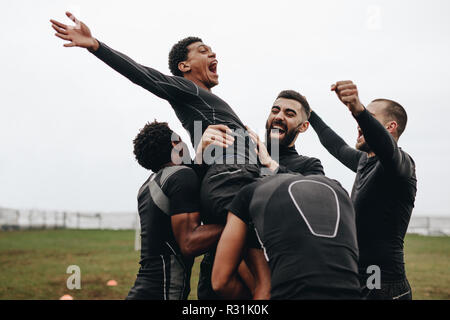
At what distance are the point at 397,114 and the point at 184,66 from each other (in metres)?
2.26

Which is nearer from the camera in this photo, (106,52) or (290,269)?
(290,269)

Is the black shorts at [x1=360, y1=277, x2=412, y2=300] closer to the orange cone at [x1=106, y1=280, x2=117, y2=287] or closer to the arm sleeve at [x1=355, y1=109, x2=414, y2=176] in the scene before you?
the arm sleeve at [x1=355, y1=109, x2=414, y2=176]

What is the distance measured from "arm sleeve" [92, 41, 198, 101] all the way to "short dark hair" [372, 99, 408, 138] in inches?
80.5

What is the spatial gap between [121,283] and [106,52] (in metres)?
12.5

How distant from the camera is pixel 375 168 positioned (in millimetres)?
4527

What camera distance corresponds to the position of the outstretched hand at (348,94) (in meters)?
3.71

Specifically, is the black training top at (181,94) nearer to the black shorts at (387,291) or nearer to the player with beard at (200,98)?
the player with beard at (200,98)

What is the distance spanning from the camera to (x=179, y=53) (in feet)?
16.5

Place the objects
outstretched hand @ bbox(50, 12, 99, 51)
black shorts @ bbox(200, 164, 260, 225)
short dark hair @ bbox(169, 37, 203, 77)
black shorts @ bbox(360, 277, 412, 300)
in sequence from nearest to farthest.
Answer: outstretched hand @ bbox(50, 12, 99, 51) → black shorts @ bbox(200, 164, 260, 225) → black shorts @ bbox(360, 277, 412, 300) → short dark hair @ bbox(169, 37, 203, 77)

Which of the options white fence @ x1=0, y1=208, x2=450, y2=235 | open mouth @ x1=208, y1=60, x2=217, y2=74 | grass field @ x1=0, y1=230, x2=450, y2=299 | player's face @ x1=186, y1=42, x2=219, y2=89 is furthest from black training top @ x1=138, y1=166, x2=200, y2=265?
white fence @ x1=0, y1=208, x2=450, y2=235

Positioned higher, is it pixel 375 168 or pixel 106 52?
pixel 106 52

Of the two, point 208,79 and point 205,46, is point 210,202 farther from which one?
point 205,46

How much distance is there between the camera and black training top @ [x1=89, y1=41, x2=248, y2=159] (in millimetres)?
3713
